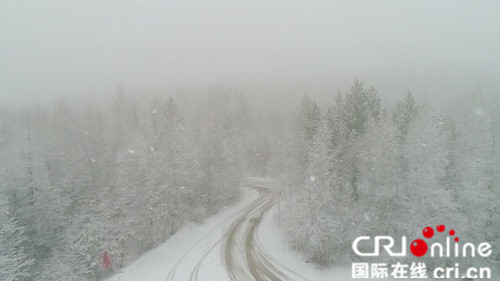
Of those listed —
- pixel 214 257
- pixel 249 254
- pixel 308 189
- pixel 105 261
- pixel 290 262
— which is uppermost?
pixel 308 189

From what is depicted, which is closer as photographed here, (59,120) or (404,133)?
(404,133)

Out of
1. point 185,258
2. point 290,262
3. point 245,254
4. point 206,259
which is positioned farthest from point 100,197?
point 290,262

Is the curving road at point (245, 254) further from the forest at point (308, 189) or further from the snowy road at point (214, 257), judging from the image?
the forest at point (308, 189)

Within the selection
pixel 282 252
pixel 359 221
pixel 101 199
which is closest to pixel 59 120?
pixel 101 199

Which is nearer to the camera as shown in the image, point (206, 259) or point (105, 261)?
point (105, 261)

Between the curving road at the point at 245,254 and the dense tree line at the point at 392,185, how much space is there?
396 cm

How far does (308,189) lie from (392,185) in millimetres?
7803

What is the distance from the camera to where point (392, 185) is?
88.3ft

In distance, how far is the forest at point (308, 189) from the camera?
26.8 m

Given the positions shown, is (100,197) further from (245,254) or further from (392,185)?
(392,185)

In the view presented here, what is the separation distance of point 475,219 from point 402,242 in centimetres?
819

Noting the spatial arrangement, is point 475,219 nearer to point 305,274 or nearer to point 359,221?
point 359,221

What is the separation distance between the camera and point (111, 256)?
2920 centimetres

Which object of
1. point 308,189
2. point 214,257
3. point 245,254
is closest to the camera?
point 308,189
